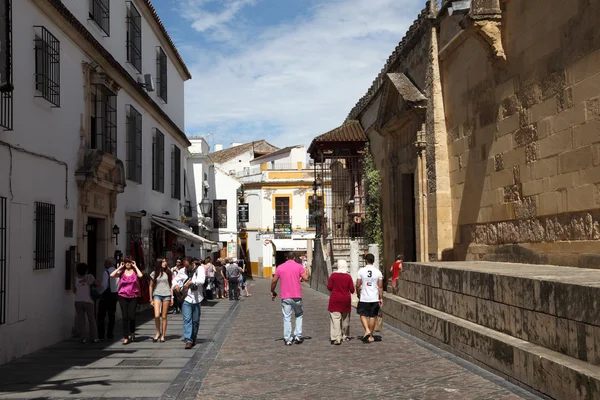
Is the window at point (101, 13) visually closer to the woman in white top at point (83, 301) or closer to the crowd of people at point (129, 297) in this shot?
the crowd of people at point (129, 297)

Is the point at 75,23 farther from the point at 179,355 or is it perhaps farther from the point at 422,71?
the point at 422,71

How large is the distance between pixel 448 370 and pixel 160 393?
3.30 m

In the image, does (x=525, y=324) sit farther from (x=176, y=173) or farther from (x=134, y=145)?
(x=176, y=173)

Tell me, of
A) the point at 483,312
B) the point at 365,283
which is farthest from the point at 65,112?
the point at 483,312

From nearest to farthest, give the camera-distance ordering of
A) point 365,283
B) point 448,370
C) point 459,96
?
point 448,370, point 365,283, point 459,96

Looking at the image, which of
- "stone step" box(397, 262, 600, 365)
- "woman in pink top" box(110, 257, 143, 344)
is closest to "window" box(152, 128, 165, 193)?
"woman in pink top" box(110, 257, 143, 344)

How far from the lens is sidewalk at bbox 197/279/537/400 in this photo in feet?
23.3

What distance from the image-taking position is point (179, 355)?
34.1 feet

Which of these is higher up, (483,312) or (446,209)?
(446,209)

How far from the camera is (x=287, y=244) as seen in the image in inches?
1869

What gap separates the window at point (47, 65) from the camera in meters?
11.2

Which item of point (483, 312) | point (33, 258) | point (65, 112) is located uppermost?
point (65, 112)

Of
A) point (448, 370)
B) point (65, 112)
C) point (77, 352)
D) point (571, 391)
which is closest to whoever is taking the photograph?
point (571, 391)

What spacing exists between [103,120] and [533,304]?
35.0 ft
